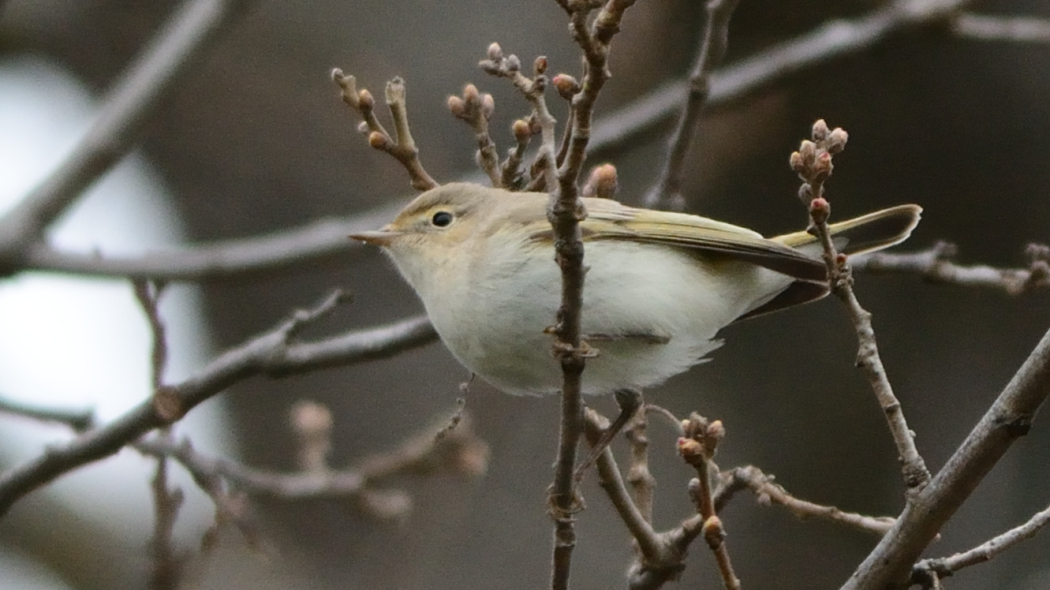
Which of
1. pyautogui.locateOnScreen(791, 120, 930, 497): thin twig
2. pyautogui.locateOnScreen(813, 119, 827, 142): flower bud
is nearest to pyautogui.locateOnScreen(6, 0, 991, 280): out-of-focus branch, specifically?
pyautogui.locateOnScreen(813, 119, 827, 142): flower bud

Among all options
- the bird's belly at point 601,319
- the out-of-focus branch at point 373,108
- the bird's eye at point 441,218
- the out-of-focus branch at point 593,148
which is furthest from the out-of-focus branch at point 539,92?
the out-of-focus branch at point 593,148

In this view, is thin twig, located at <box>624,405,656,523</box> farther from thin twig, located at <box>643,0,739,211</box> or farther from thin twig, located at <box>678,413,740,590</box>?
thin twig, located at <box>643,0,739,211</box>

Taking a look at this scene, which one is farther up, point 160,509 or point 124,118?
point 124,118

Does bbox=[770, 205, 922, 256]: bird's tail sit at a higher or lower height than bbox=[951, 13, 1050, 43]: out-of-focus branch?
lower

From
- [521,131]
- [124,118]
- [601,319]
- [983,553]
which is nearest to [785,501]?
[983,553]

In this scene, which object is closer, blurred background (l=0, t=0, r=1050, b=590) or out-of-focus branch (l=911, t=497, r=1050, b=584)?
out-of-focus branch (l=911, t=497, r=1050, b=584)

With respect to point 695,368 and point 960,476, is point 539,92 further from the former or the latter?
point 695,368

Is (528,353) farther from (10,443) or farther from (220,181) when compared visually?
(10,443)
